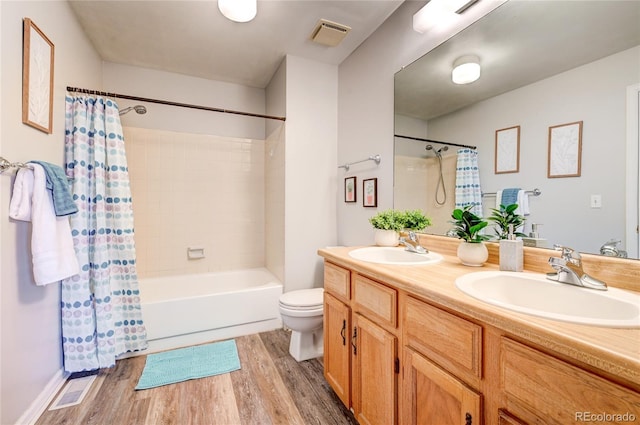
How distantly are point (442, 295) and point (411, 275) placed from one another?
8.4 inches

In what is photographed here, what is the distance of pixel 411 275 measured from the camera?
3.43 feet

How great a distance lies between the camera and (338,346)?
4.86 ft

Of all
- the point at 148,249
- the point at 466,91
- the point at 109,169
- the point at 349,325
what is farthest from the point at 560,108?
the point at 148,249

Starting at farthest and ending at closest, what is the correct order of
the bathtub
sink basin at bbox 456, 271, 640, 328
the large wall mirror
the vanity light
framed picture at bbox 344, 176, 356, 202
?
framed picture at bbox 344, 176, 356, 202, the bathtub, the vanity light, the large wall mirror, sink basin at bbox 456, 271, 640, 328

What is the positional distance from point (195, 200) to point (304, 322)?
185cm

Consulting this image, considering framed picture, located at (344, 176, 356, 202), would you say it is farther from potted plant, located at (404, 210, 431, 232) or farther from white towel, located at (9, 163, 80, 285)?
white towel, located at (9, 163, 80, 285)

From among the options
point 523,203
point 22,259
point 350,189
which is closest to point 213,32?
point 350,189

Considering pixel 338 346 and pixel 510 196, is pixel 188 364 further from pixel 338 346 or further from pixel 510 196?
pixel 510 196

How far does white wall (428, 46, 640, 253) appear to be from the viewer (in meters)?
0.92

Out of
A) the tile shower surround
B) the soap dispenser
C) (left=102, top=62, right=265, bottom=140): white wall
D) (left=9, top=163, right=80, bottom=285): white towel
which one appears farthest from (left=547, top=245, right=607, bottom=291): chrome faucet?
(left=102, top=62, right=265, bottom=140): white wall

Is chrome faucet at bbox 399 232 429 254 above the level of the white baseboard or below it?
above

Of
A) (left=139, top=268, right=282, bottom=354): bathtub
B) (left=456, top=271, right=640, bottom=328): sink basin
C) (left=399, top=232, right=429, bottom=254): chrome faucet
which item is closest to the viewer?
(left=456, top=271, right=640, bottom=328): sink basin

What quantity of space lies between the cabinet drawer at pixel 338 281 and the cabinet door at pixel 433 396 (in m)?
0.45

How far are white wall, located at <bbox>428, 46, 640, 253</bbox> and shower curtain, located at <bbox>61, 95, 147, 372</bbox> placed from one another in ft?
7.88
